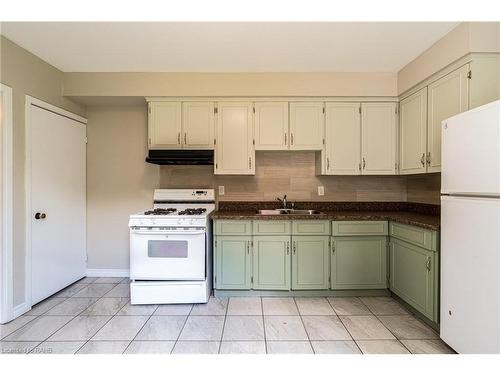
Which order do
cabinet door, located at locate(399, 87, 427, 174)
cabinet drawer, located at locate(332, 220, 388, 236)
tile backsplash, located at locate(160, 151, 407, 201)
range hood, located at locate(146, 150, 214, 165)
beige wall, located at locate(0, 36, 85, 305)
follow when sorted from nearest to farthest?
1. beige wall, located at locate(0, 36, 85, 305)
2. cabinet door, located at locate(399, 87, 427, 174)
3. cabinet drawer, located at locate(332, 220, 388, 236)
4. range hood, located at locate(146, 150, 214, 165)
5. tile backsplash, located at locate(160, 151, 407, 201)

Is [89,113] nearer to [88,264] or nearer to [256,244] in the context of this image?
[88,264]

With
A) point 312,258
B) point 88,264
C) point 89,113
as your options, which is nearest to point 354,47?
point 312,258

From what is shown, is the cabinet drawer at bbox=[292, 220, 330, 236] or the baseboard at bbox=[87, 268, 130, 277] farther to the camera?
the baseboard at bbox=[87, 268, 130, 277]

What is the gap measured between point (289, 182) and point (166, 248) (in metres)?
1.63

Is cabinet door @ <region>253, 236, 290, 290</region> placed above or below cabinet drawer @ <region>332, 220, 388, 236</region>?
below

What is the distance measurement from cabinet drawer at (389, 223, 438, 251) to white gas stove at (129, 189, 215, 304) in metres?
1.86

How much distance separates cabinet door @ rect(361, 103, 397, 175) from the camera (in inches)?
116

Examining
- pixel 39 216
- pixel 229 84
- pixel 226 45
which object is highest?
pixel 226 45

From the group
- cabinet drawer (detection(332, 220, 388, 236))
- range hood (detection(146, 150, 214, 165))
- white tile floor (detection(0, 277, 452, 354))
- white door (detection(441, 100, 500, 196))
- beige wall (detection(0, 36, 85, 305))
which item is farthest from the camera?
range hood (detection(146, 150, 214, 165))

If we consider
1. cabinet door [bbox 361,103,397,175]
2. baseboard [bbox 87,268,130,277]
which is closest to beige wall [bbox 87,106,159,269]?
baseboard [bbox 87,268,130,277]

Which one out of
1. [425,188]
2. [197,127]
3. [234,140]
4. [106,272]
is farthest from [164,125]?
[425,188]

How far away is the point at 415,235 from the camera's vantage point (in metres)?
2.26

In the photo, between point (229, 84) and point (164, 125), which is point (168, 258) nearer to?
point (164, 125)

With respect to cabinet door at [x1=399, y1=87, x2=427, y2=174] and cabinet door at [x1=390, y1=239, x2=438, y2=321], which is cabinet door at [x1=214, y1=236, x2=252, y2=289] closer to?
cabinet door at [x1=390, y1=239, x2=438, y2=321]
